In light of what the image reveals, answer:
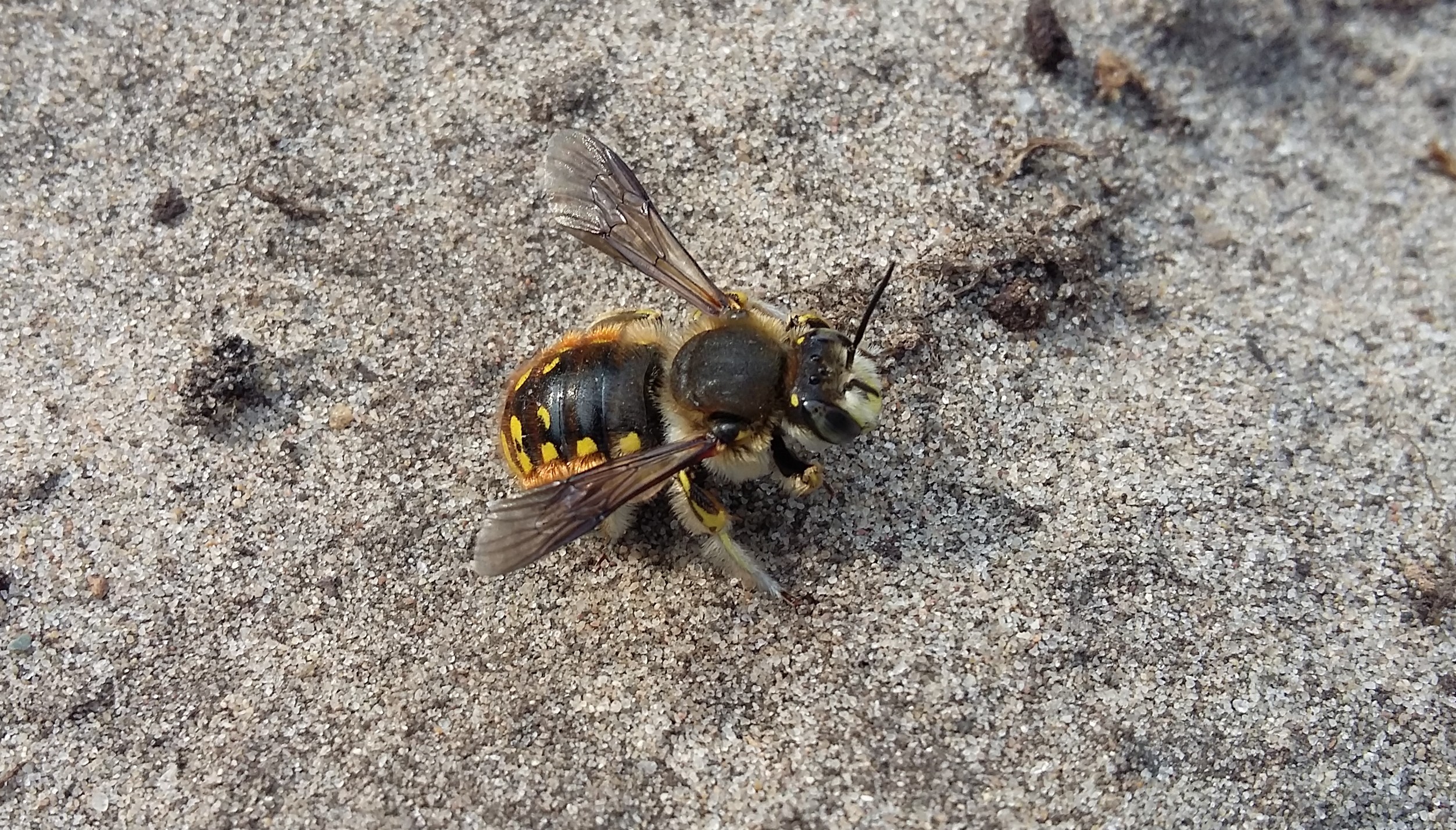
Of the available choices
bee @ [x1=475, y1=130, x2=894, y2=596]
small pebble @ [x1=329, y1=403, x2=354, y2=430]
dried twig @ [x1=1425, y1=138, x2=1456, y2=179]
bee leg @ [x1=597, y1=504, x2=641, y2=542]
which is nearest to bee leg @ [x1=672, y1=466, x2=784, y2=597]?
bee @ [x1=475, y1=130, x2=894, y2=596]

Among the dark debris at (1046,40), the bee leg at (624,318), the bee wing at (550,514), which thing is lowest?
the bee wing at (550,514)

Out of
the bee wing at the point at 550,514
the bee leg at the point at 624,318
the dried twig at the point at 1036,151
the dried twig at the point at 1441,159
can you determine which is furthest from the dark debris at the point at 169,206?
the dried twig at the point at 1441,159

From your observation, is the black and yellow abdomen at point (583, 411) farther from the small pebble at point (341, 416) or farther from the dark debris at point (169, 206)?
the dark debris at point (169, 206)

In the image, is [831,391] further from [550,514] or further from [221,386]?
[221,386]

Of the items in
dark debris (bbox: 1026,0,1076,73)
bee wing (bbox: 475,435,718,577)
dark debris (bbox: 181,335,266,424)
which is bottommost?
dark debris (bbox: 181,335,266,424)

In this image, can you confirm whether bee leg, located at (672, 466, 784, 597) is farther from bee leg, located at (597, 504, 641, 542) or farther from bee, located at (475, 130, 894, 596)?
bee leg, located at (597, 504, 641, 542)

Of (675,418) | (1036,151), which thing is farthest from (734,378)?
(1036,151)
